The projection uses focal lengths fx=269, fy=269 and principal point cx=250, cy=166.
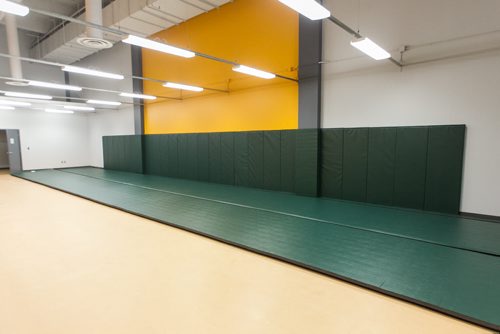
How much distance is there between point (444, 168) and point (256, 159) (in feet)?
16.1

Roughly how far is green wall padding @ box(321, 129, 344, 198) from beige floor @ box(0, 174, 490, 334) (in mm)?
3999

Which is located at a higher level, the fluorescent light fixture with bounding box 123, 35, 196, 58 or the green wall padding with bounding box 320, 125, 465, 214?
the fluorescent light fixture with bounding box 123, 35, 196, 58

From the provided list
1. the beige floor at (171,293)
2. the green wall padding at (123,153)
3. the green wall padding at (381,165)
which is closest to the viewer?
the beige floor at (171,293)

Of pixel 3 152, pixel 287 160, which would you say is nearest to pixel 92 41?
pixel 287 160

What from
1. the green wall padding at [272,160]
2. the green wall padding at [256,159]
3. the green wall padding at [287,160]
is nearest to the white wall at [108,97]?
the green wall padding at [256,159]

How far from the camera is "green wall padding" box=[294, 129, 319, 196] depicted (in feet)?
23.9

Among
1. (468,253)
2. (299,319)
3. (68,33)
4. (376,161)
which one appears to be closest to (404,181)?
(376,161)

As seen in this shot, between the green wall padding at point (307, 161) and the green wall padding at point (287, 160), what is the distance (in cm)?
24

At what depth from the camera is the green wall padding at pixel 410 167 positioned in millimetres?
5895

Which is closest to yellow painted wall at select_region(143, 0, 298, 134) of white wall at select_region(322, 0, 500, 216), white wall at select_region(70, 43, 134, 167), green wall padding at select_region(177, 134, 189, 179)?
green wall padding at select_region(177, 134, 189, 179)

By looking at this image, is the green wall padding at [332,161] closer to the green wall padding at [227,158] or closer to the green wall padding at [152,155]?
the green wall padding at [227,158]

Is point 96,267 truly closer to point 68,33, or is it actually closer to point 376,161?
point 376,161

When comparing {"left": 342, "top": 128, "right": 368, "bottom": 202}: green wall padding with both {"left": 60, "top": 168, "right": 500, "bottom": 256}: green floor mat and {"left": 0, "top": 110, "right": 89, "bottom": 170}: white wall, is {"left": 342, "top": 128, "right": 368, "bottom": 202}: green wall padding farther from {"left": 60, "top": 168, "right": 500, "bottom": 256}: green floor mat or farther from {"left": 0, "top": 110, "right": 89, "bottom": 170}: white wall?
{"left": 0, "top": 110, "right": 89, "bottom": 170}: white wall

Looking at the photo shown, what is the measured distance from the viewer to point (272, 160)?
326 inches
